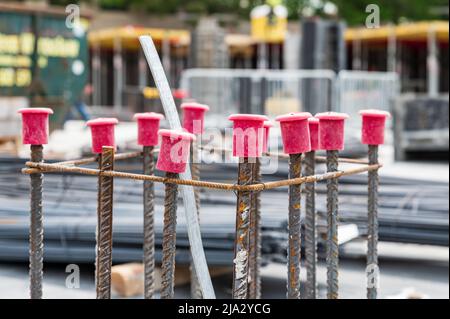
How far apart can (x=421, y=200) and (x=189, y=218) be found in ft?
15.9

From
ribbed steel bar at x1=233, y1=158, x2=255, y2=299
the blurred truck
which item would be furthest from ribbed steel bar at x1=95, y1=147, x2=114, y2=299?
the blurred truck

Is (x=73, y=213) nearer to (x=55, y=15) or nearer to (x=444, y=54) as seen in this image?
(x=55, y=15)

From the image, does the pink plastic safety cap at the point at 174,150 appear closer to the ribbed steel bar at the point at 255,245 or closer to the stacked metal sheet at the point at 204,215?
the ribbed steel bar at the point at 255,245

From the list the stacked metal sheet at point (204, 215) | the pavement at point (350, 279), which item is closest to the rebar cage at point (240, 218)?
the pavement at point (350, 279)

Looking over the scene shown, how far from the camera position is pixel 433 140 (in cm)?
1412

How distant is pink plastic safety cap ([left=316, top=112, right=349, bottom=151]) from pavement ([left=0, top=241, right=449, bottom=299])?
2255mm

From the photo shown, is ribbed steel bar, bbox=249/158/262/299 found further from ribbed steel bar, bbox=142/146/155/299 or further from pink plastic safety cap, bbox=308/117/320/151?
ribbed steel bar, bbox=142/146/155/299

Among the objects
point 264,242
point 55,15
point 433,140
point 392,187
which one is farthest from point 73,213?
point 55,15

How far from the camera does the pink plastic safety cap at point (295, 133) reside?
3.30 metres

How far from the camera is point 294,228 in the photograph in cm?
354

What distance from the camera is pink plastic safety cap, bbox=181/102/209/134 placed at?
13.6 feet

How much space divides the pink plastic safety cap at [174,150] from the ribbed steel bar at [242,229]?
22cm

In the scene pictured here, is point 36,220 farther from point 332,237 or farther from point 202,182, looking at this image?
point 332,237

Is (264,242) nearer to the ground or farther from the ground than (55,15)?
nearer to the ground
